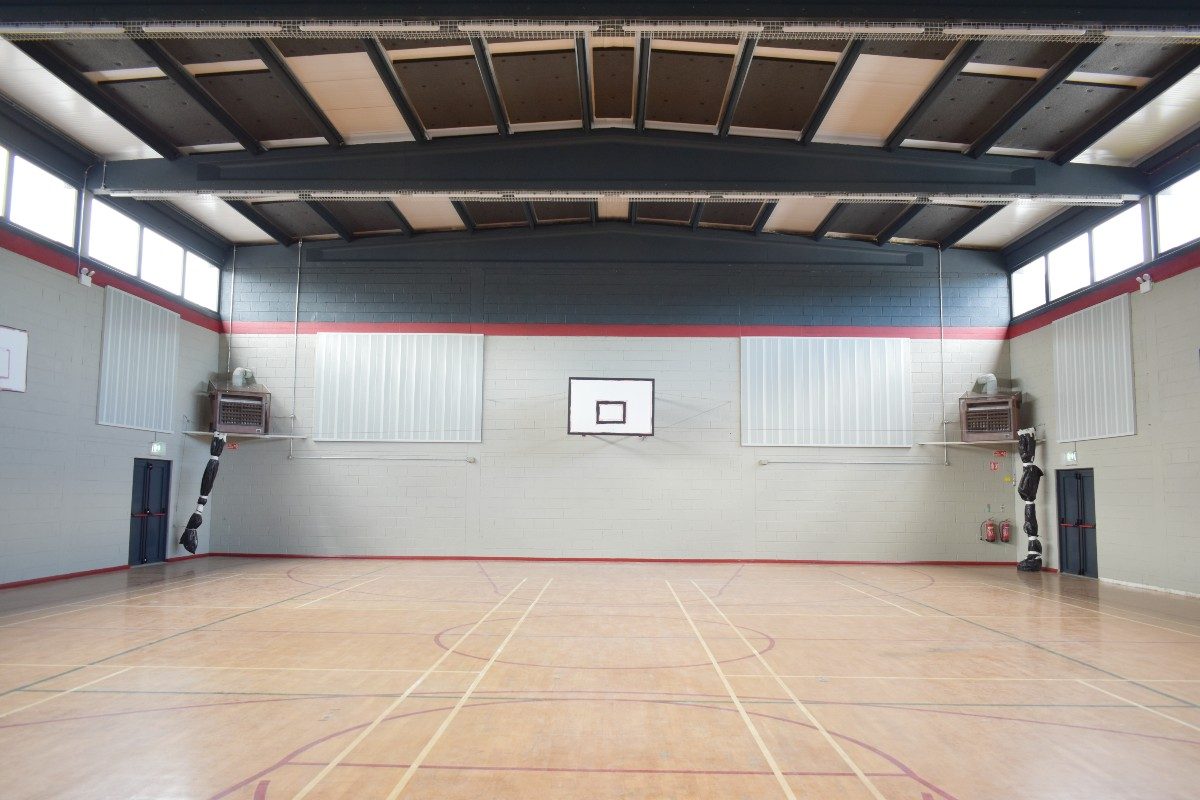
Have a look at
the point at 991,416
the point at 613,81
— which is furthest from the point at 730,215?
the point at 991,416

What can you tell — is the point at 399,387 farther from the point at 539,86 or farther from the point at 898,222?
the point at 898,222

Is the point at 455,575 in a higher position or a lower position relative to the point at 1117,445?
lower

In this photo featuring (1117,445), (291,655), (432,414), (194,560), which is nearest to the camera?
(291,655)

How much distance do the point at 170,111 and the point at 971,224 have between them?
13.8 m

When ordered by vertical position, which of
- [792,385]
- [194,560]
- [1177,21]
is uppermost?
[1177,21]

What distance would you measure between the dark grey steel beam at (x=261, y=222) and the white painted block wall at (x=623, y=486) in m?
3.12

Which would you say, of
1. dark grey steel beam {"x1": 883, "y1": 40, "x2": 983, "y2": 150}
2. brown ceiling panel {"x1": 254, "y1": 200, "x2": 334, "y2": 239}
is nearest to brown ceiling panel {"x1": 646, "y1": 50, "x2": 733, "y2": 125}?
dark grey steel beam {"x1": 883, "y1": 40, "x2": 983, "y2": 150}

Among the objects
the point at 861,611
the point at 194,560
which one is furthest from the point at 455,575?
the point at 861,611

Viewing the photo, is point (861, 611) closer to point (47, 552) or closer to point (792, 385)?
point (792, 385)

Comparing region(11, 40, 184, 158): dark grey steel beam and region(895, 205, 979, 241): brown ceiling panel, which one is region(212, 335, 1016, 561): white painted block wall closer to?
region(895, 205, 979, 241): brown ceiling panel

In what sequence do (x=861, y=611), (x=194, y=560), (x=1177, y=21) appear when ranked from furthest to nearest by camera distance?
(x=194, y=560), (x=861, y=611), (x=1177, y=21)

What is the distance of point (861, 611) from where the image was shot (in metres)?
9.73

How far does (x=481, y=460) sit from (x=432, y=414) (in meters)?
1.42

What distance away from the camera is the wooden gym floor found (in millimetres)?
4027
